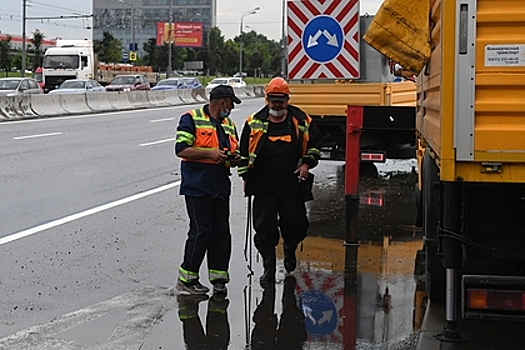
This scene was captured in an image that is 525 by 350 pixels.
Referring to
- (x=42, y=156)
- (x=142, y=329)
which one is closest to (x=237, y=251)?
(x=142, y=329)

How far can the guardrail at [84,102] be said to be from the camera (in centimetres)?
3047

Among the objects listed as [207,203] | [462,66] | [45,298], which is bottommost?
[45,298]

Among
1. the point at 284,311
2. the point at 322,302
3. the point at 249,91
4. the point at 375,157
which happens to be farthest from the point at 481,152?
the point at 249,91

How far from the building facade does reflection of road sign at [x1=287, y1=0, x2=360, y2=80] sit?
11158cm

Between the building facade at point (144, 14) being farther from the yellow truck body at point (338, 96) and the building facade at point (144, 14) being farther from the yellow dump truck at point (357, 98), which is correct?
the yellow truck body at point (338, 96)

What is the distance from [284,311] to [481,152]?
2.80m

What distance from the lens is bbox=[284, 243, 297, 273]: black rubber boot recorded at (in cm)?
823

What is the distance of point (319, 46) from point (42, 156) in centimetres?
810

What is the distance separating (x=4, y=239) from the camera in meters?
10.2

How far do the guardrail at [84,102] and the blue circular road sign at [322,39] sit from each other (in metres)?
19.0

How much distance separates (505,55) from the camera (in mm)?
4828

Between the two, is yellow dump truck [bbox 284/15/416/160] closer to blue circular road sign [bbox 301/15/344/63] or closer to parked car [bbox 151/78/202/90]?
blue circular road sign [bbox 301/15/344/63]

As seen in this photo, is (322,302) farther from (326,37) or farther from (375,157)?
(326,37)

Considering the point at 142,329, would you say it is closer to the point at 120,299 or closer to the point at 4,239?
the point at 120,299
